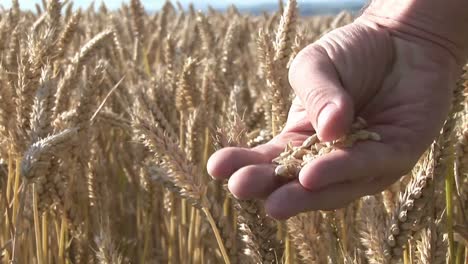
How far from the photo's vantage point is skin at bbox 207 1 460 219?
2.92ft

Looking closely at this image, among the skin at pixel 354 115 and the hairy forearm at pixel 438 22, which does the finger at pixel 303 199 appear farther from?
the hairy forearm at pixel 438 22

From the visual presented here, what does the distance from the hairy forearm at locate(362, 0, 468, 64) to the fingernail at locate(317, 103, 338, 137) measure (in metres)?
0.33

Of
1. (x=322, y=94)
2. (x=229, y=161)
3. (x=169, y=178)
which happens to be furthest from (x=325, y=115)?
(x=169, y=178)

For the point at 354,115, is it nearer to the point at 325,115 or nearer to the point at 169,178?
the point at 325,115

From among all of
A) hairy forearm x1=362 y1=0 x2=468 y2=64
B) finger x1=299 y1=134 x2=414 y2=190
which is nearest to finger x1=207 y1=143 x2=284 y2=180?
finger x1=299 y1=134 x2=414 y2=190

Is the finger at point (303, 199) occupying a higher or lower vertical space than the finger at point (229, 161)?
lower

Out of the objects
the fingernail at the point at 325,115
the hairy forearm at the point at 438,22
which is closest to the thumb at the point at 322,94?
the fingernail at the point at 325,115

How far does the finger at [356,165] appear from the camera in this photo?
0.87m

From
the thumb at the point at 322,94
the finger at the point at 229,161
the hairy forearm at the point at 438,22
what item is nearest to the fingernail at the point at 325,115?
the thumb at the point at 322,94

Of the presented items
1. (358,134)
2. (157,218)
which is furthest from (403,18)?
(157,218)

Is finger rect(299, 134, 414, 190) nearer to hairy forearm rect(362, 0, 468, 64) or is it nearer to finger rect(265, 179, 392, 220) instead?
finger rect(265, 179, 392, 220)

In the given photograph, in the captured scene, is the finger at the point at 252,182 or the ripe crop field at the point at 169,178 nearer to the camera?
the finger at the point at 252,182

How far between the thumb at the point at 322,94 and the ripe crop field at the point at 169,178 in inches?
2.3

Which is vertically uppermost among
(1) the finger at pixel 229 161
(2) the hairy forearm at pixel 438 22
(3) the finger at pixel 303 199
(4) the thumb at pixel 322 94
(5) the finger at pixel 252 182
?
(2) the hairy forearm at pixel 438 22
